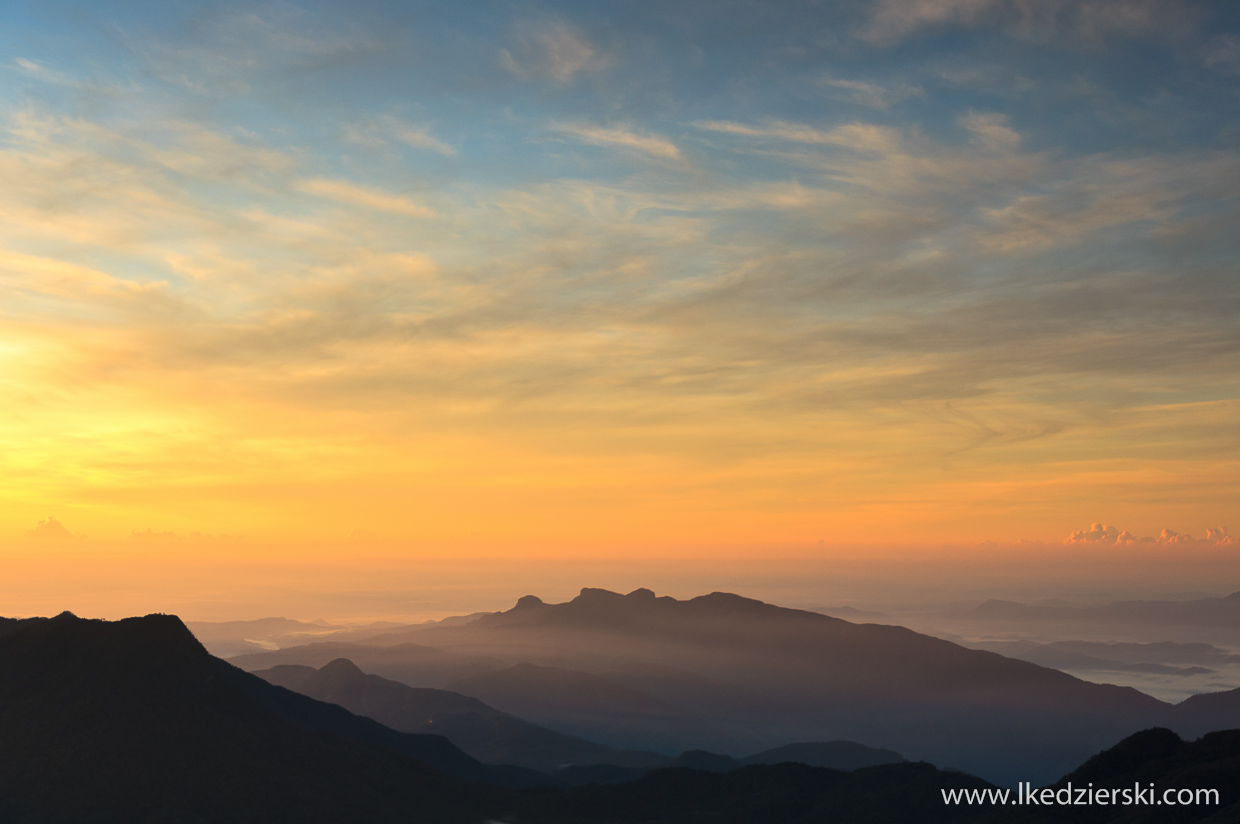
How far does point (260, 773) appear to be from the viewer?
4289 inches

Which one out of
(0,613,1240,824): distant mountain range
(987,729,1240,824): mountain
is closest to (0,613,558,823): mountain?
(0,613,1240,824): distant mountain range

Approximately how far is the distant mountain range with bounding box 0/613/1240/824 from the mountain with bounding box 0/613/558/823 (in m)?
0.20

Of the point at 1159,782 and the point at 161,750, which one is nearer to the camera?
the point at 1159,782

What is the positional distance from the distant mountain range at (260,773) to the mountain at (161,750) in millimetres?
205

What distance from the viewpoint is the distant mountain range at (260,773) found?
315ft

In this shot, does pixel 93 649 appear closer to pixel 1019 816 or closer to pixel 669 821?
pixel 669 821

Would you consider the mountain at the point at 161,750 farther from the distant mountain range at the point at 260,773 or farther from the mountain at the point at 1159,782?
the mountain at the point at 1159,782

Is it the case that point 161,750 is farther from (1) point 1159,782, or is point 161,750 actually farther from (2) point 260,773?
→ (1) point 1159,782

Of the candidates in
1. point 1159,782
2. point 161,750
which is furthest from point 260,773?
point 1159,782

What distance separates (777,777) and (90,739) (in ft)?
309

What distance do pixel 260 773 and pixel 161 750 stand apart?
11870 millimetres

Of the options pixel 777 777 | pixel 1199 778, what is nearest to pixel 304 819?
pixel 777 777

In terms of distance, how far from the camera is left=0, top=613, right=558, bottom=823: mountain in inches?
3866

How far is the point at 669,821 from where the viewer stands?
12306cm
